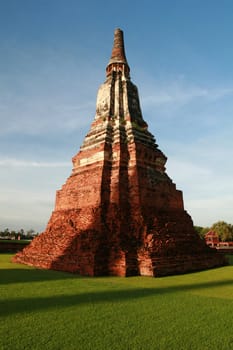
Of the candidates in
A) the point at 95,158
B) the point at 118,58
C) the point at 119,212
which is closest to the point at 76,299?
the point at 119,212

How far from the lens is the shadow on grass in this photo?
554cm

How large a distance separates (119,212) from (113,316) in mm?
7260

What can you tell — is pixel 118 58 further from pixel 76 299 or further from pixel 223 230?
pixel 223 230

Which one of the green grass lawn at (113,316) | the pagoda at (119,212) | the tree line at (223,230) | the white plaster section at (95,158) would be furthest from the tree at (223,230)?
the green grass lawn at (113,316)

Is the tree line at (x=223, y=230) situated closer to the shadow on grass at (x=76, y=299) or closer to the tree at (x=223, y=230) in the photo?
the tree at (x=223, y=230)

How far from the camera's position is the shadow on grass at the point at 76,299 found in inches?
218

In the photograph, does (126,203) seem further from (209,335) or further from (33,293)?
(209,335)

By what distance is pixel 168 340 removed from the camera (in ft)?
13.4

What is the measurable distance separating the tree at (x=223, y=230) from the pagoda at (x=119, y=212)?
35.0 metres

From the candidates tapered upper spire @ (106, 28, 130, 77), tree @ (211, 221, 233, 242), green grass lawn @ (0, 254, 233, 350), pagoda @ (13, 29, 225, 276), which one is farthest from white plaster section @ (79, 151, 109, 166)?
tree @ (211, 221, 233, 242)

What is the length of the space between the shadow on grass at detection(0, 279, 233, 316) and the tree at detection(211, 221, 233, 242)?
139 feet

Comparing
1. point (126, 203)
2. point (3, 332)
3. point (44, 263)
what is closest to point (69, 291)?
point (3, 332)

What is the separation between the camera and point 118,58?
1958 centimetres

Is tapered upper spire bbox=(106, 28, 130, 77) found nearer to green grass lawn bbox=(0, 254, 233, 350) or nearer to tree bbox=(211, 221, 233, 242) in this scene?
green grass lawn bbox=(0, 254, 233, 350)
